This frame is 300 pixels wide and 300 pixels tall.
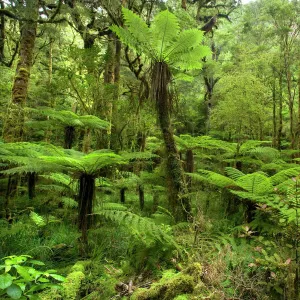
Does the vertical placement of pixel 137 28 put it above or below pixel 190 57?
above

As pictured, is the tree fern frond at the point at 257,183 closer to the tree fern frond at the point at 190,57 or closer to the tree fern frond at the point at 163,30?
the tree fern frond at the point at 190,57

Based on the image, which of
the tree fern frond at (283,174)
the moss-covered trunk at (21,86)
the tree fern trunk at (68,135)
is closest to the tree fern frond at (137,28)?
the moss-covered trunk at (21,86)

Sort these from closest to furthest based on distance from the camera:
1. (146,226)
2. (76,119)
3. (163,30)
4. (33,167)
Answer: (146,226)
(33,167)
(163,30)
(76,119)

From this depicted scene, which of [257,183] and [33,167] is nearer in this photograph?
[33,167]

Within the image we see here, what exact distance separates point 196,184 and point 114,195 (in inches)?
79.8

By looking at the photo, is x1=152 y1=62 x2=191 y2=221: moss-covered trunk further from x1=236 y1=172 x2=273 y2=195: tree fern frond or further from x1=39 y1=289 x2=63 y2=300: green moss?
x1=39 y1=289 x2=63 y2=300: green moss

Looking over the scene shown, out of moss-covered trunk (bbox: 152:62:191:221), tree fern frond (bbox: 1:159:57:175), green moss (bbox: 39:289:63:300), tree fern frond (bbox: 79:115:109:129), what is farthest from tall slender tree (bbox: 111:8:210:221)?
green moss (bbox: 39:289:63:300)

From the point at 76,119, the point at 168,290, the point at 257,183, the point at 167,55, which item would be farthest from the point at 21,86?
the point at 168,290

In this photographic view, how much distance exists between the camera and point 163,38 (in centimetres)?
403

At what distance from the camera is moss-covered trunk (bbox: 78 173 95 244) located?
121 inches

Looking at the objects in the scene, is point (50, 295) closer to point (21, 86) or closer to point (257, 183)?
point (257, 183)

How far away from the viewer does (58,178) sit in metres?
4.35

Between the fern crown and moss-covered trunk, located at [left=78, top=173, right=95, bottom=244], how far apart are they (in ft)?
7.42

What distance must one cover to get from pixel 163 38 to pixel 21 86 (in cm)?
276
